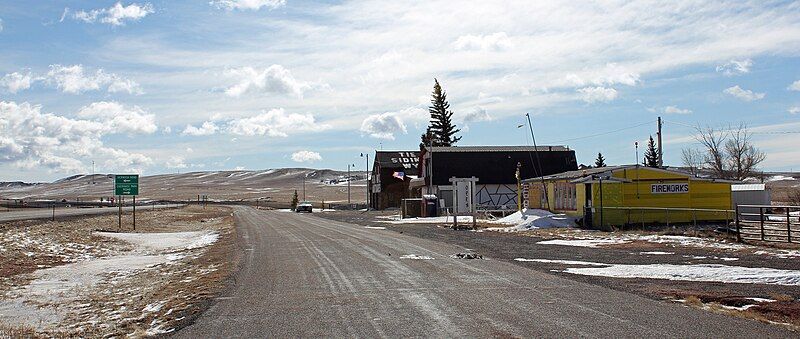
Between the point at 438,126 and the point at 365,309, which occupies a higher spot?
the point at 438,126

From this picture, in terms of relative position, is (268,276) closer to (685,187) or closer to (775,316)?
(775,316)

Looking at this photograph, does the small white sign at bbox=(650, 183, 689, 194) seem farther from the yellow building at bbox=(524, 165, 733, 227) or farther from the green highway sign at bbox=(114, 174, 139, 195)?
the green highway sign at bbox=(114, 174, 139, 195)

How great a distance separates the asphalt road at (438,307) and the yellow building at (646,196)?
60.2 feet

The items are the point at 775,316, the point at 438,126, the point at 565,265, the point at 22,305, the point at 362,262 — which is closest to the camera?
the point at 775,316

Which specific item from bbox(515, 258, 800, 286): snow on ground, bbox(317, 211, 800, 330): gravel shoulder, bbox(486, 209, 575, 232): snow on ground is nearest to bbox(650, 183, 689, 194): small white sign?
bbox(486, 209, 575, 232): snow on ground

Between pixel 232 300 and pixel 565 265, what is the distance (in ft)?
27.9

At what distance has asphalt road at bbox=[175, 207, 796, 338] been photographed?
9477 millimetres

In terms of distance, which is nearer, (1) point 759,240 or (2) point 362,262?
(2) point 362,262

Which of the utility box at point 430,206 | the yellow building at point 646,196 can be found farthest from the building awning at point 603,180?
the utility box at point 430,206

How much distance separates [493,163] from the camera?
223ft

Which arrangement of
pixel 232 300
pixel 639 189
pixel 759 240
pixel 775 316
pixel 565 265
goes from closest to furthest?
pixel 775 316, pixel 232 300, pixel 565 265, pixel 759 240, pixel 639 189

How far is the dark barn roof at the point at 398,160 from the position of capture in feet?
303

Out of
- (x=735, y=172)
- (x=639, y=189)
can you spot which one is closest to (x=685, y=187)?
(x=639, y=189)

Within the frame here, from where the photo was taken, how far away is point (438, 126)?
10550 cm
